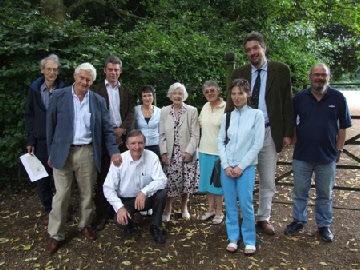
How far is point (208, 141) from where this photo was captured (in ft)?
13.2

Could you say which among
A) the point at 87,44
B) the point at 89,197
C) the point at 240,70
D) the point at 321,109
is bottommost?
the point at 89,197

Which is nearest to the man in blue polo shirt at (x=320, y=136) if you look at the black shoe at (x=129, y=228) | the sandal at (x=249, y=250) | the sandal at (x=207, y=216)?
the sandal at (x=249, y=250)

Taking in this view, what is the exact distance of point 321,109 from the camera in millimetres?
3475

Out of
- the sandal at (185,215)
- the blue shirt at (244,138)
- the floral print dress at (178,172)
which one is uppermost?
the blue shirt at (244,138)

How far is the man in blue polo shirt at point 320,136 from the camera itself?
346cm

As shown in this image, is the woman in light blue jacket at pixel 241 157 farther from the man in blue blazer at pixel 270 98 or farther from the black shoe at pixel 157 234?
the black shoe at pixel 157 234

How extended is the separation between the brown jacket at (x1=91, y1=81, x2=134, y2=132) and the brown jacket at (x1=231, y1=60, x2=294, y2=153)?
5.62 ft

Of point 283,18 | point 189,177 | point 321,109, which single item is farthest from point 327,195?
point 283,18

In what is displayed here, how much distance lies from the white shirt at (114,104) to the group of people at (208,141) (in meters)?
0.01

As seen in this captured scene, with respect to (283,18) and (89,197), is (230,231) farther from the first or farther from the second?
(283,18)

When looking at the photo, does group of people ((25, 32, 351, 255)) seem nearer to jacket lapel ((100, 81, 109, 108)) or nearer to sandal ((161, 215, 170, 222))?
jacket lapel ((100, 81, 109, 108))

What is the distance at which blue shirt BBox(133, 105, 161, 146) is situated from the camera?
4.21 m

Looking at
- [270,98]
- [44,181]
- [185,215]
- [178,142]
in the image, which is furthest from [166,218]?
[270,98]

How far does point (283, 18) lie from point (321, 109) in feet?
25.5
